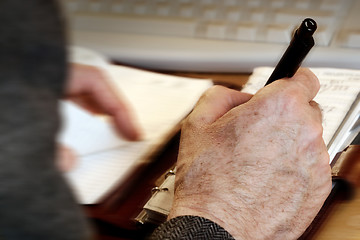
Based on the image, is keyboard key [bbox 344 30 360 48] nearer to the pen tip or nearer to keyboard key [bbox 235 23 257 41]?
keyboard key [bbox 235 23 257 41]

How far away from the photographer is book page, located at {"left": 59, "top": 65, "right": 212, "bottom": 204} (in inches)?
20.1

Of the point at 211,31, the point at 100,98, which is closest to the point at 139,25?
the point at 211,31

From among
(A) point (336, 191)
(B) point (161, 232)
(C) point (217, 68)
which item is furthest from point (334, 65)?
(B) point (161, 232)

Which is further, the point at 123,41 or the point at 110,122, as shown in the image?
the point at 123,41

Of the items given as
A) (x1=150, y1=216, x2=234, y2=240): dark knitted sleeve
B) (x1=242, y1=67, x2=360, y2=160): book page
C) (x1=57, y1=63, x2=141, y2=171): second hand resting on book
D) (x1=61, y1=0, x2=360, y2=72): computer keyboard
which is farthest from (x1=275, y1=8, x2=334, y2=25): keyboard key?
(x1=150, y1=216, x2=234, y2=240): dark knitted sleeve

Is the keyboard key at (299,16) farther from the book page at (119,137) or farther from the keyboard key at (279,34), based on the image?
the book page at (119,137)

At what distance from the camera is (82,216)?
0.28 m

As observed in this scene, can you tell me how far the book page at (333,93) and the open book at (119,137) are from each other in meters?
0.08

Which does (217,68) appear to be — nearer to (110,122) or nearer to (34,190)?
(110,122)

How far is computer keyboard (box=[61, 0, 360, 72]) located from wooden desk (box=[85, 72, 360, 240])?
25 cm

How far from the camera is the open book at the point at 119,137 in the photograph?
0.51 m

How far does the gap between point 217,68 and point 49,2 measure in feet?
1.58

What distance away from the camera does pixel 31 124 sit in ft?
0.81

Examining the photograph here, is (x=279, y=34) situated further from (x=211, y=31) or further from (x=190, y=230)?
(x=190, y=230)
